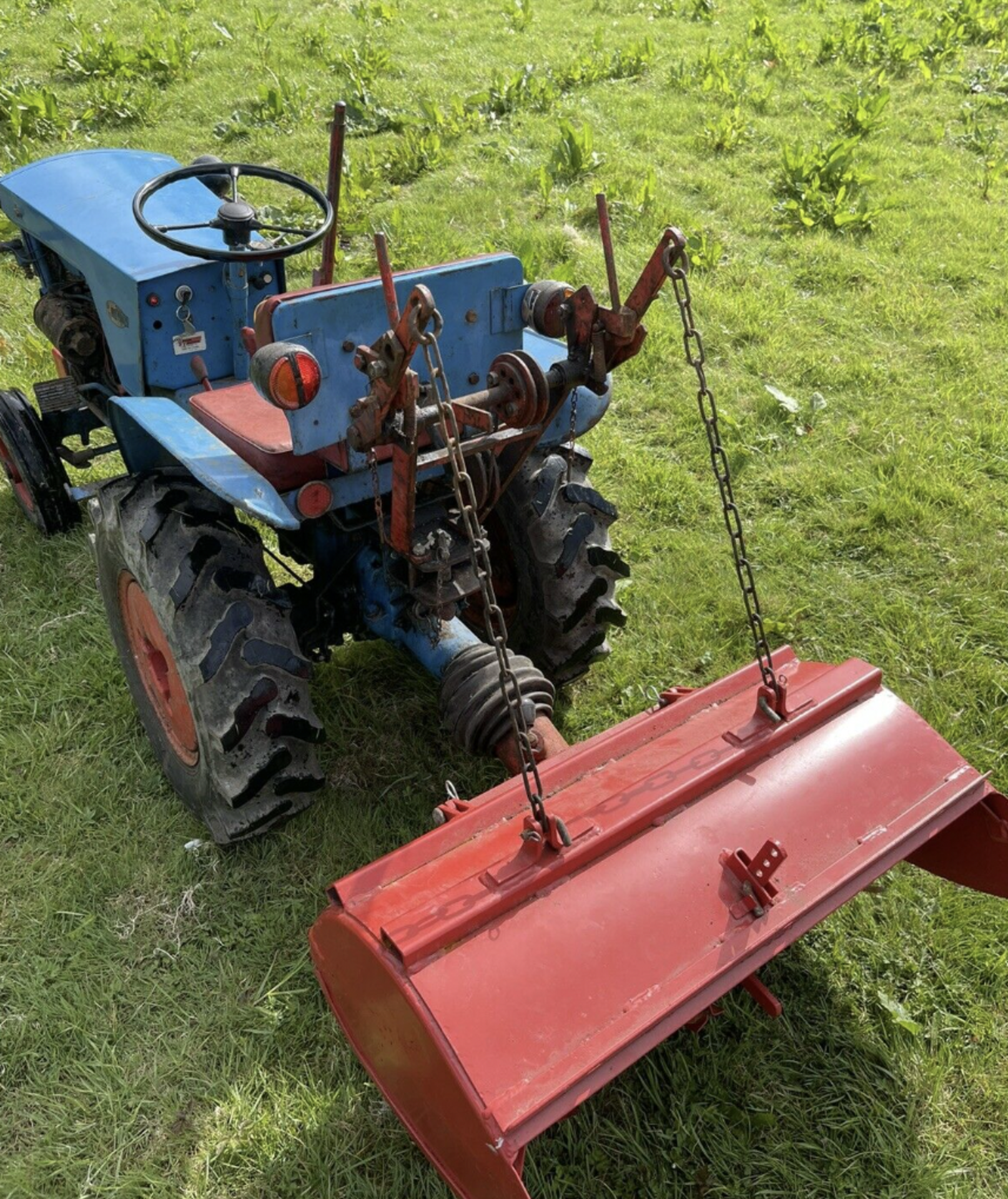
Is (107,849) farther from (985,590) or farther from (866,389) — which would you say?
(866,389)

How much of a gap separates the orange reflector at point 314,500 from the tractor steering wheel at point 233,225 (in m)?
0.94

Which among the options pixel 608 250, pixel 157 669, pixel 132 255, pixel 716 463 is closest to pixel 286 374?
pixel 608 250

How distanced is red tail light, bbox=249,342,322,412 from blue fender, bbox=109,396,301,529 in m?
0.29

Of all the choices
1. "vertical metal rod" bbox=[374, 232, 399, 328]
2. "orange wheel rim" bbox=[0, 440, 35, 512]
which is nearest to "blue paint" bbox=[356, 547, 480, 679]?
"vertical metal rod" bbox=[374, 232, 399, 328]

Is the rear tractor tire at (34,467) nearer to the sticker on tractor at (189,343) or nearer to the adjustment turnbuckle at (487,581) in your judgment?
the sticker on tractor at (189,343)

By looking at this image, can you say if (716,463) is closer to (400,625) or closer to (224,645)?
(400,625)

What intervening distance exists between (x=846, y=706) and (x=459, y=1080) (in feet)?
4.06

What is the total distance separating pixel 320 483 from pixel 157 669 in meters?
1.01

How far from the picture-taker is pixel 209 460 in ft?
8.43

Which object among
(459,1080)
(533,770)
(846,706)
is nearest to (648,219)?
(846,706)

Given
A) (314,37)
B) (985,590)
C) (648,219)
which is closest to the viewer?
(985,590)

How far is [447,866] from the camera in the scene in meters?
2.01

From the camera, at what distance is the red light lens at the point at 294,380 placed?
2.11 m

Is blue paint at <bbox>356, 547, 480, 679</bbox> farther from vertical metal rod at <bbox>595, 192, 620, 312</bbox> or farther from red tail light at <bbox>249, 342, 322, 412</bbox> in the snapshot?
vertical metal rod at <bbox>595, 192, 620, 312</bbox>
